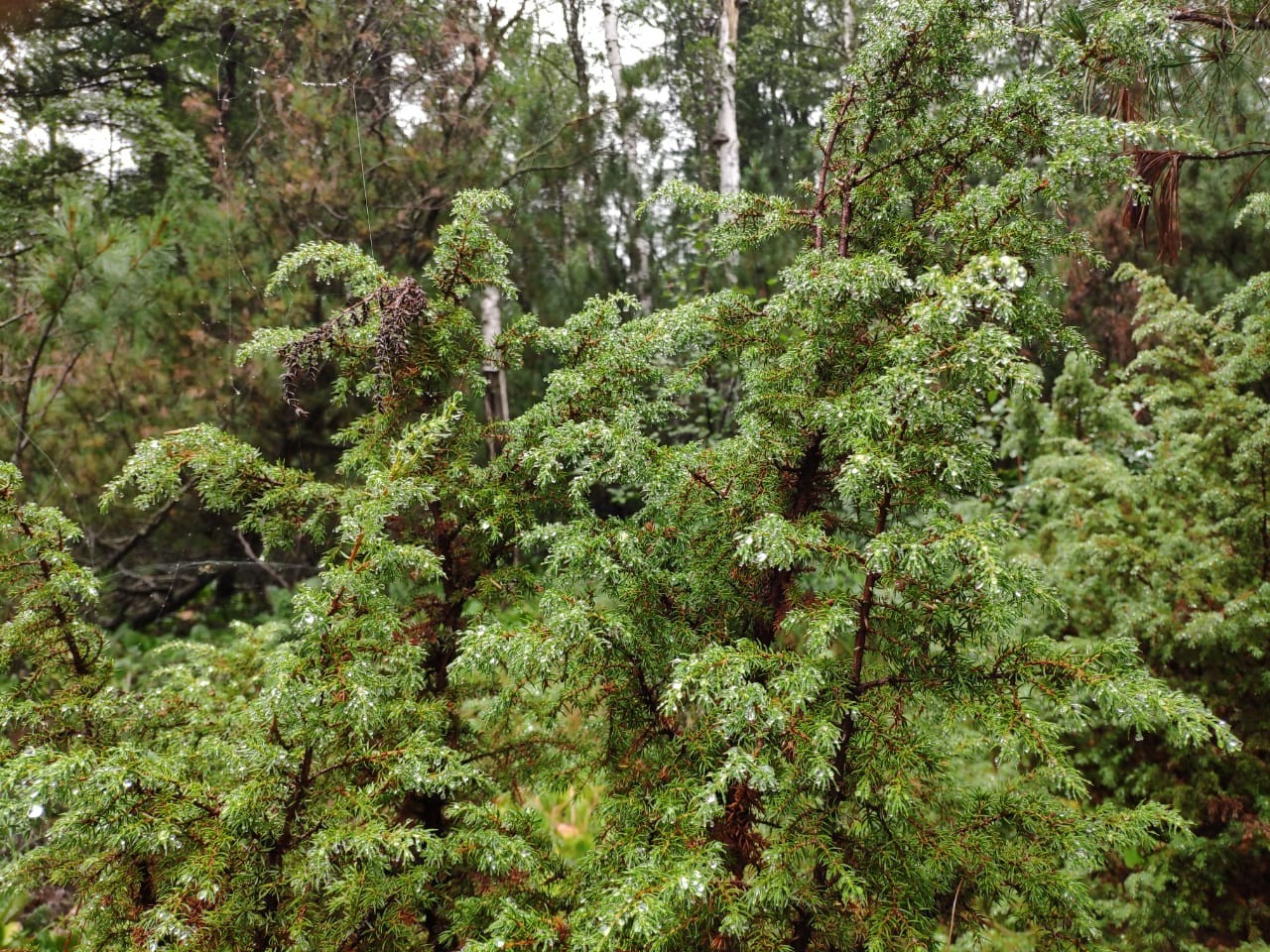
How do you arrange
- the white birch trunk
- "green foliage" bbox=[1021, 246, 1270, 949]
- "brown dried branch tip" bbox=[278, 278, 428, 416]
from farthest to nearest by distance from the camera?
the white birch trunk → "green foliage" bbox=[1021, 246, 1270, 949] → "brown dried branch tip" bbox=[278, 278, 428, 416]

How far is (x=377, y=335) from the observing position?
7.23ft

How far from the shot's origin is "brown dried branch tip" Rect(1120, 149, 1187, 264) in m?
2.89

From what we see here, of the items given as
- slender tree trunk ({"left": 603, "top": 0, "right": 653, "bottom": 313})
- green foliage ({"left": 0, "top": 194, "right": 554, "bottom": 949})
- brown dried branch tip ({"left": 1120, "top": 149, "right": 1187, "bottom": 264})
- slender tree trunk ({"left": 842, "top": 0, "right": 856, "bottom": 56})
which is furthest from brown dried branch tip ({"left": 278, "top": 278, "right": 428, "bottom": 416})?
slender tree trunk ({"left": 842, "top": 0, "right": 856, "bottom": 56})

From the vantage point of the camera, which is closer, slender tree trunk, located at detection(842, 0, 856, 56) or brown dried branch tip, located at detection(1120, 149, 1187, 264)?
brown dried branch tip, located at detection(1120, 149, 1187, 264)

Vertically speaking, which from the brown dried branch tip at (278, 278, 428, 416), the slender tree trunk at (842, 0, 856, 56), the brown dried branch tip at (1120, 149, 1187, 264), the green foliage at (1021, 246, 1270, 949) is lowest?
the green foliage at (1021, 246, 1270, 949)

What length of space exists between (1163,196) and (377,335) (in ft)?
11.0

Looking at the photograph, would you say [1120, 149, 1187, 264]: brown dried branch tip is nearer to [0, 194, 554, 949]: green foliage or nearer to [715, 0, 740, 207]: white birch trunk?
[0, 194, 554, 949]: green foliage

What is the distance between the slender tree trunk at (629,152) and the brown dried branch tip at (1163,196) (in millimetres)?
3986

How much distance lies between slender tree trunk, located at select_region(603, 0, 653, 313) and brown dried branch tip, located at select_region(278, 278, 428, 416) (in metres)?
4.26

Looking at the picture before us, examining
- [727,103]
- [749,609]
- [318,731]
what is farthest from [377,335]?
[727,103]

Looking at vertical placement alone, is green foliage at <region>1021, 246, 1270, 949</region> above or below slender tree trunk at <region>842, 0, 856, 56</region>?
below

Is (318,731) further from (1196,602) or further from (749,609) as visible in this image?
(1196,602)

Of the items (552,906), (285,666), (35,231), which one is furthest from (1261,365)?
(35,231)

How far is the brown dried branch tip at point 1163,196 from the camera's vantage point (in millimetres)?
2891
